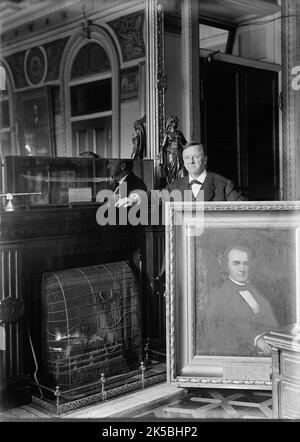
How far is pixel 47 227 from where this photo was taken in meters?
2.13

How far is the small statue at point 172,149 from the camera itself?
2.60 meters

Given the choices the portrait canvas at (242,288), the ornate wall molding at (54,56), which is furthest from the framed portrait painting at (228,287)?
the ornate wall molding at (54,56)

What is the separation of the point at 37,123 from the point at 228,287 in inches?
38.6

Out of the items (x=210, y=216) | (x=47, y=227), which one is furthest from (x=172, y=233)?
(x=47, y=227)

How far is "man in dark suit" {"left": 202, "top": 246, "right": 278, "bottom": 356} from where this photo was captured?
2104mm

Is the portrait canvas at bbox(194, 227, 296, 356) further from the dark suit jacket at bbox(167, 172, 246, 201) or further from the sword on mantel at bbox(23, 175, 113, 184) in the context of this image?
the sword on mantel at bbox(23, 175, 113, 184)

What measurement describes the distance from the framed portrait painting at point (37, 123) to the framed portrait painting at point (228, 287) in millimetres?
556

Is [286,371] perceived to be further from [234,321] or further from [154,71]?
[154,71]

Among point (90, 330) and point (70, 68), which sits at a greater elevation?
point (70, 68)

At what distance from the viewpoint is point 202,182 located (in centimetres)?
229

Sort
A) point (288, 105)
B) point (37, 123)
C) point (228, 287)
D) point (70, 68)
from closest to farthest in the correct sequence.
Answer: point (228, 287) < point (37, 123) < point (70, 68) < point (288, 105)

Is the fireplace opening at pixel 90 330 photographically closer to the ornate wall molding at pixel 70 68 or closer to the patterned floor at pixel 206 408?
the patterned floor at pixel 206 408

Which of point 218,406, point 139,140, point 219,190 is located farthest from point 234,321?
point 139,140

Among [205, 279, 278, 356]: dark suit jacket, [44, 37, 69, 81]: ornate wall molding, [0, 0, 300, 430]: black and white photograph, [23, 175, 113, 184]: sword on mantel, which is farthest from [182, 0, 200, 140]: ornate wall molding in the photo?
[205, 279, 278, 356]: dark suit jacket
